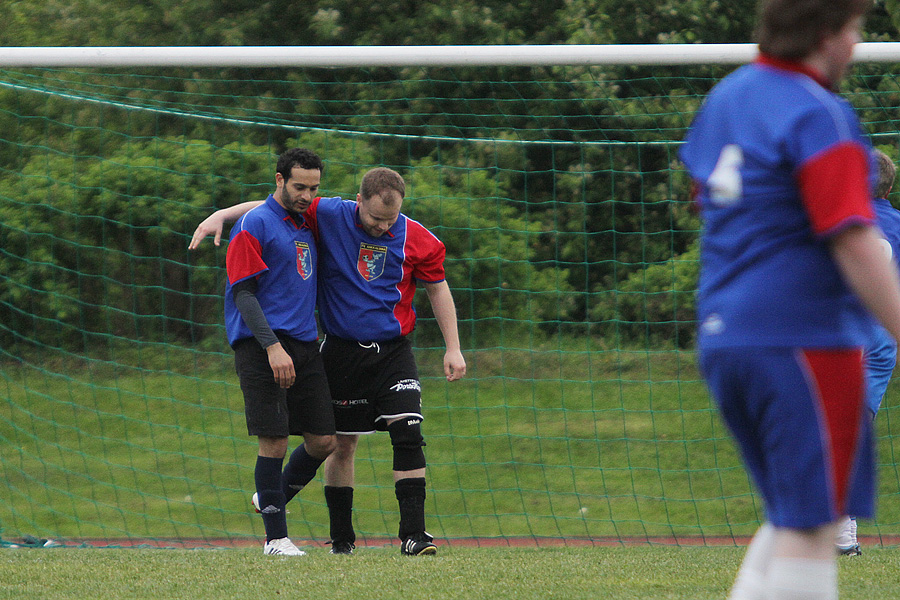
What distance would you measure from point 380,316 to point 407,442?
0.56m

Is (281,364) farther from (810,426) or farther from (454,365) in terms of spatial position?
(810,426)

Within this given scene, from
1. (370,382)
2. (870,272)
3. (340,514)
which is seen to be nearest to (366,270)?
(370,382)

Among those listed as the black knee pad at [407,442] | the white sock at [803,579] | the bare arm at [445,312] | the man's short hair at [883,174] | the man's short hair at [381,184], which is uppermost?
the man's short hair at [381,184]

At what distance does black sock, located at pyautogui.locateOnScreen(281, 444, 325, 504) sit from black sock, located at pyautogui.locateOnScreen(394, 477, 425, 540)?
0.52m

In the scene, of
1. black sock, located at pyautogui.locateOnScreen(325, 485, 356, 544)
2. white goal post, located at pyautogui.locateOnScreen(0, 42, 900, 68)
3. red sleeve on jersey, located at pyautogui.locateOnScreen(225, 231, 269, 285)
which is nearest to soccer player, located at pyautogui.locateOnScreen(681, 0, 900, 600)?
red sleeve on jersey, located at pyautogui.locateOnScreen(225, 231, 269, 285)

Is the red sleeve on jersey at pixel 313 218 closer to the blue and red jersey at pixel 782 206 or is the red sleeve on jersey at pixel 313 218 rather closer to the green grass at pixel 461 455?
the green grass at pixel 461 455

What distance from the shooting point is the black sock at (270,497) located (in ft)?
15.2

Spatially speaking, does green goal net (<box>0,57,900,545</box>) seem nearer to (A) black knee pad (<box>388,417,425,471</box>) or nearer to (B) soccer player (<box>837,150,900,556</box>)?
(A) black knee pad (<box>388,417,425,471</box>)

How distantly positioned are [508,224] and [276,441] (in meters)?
3.13

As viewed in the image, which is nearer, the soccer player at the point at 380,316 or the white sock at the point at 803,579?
the white sock at the point at 803,579

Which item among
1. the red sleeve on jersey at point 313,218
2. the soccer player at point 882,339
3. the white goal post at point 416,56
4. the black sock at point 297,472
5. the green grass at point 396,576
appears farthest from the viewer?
the white goal post at point 416,56

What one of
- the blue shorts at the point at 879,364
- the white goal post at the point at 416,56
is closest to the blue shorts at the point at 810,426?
the blue shorts at the point at 879,364

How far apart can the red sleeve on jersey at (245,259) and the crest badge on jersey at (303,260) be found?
163 mm

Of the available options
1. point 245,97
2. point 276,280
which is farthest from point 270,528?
point 245,97
